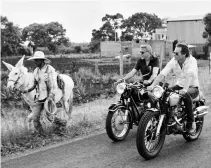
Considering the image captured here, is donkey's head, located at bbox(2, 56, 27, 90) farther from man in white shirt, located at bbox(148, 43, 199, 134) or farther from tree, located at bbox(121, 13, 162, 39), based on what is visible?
tree, located at bbox(121, 13, 162, 39)

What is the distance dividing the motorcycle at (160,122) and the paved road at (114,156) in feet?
0.78

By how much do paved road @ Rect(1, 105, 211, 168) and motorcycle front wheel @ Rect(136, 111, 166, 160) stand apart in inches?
5.8

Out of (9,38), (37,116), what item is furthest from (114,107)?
(9,38)

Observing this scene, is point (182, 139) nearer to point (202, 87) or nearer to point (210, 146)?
point (210, 146)

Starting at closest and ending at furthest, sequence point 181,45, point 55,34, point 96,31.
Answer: point 181,45, point 55,34, point 96,31

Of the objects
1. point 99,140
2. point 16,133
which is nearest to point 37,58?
point 16,133

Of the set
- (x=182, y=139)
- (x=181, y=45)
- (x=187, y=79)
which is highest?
(x=181, y=45)

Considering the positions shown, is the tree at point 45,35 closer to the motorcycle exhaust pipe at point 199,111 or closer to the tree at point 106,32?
the tree at point 106,32

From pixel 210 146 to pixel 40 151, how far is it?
10.1 ft

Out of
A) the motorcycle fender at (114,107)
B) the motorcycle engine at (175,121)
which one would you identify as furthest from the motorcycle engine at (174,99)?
the motorcycle fender at (114,107)

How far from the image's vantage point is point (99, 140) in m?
6.88

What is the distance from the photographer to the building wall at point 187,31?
60156mm

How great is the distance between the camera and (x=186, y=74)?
6012 mm

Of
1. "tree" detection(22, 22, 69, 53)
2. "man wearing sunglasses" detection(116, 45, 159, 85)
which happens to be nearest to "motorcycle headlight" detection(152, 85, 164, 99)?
"man wearing sunglasses" detection(116, 45, 159, 85)
